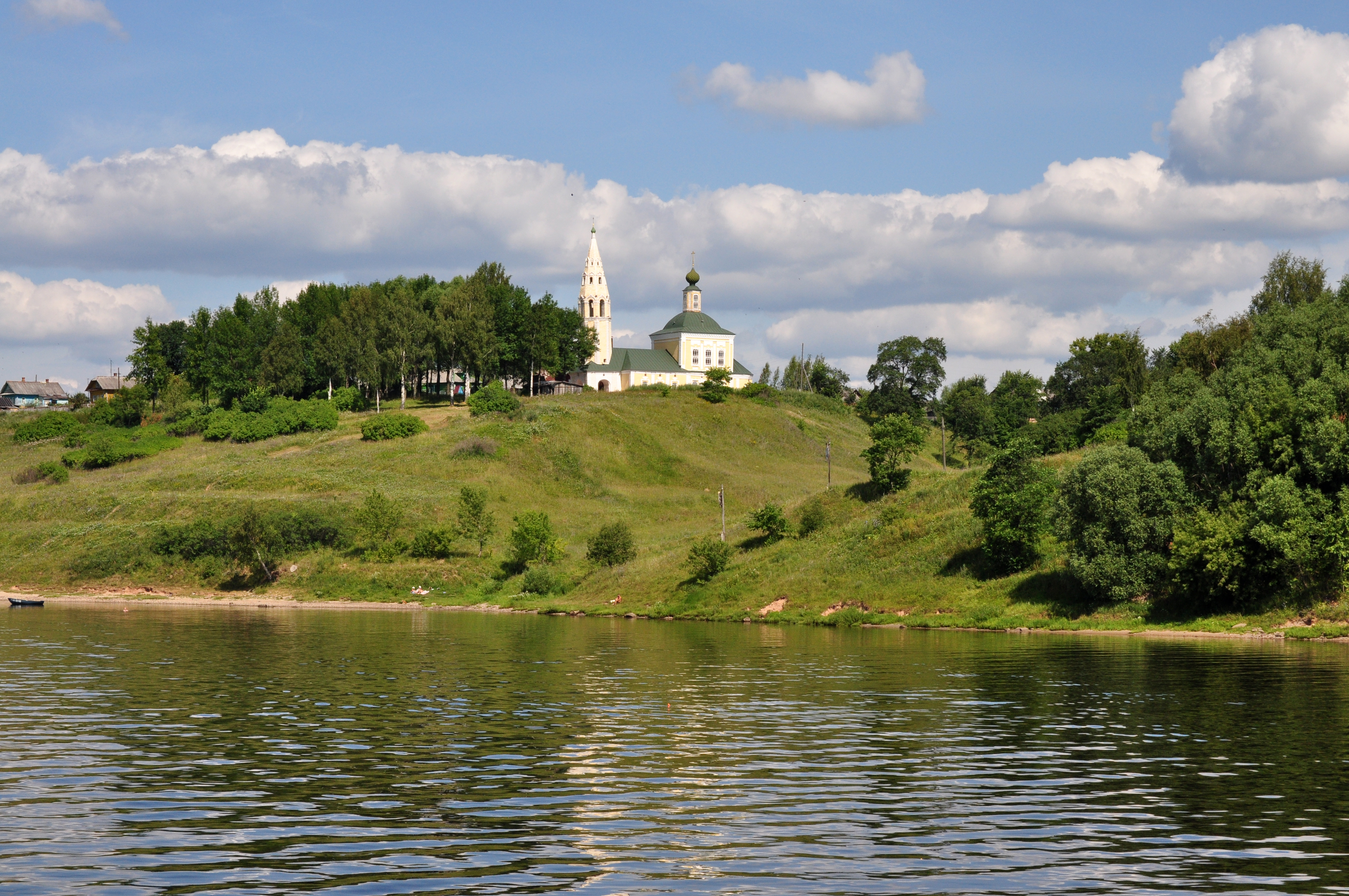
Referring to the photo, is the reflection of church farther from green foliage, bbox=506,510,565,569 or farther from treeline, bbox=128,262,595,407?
green foliage, bbox=506,510,565,569

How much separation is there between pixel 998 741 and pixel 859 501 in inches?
2498

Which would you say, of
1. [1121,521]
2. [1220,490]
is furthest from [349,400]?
[1220,490]

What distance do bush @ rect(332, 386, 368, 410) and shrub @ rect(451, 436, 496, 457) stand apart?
32.4 meters

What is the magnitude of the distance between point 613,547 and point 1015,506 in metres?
32.9

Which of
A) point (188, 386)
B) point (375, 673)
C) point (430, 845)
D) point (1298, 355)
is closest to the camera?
point (430, 845)

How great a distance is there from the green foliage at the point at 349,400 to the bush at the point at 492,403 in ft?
60.3

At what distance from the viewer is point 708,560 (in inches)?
3344

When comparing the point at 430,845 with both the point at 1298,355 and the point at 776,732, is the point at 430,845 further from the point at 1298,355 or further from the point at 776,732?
the point at 1298,355

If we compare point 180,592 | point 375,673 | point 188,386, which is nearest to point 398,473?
point 180,592

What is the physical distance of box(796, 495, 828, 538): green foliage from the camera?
9012 centimetres

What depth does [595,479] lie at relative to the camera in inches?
5113

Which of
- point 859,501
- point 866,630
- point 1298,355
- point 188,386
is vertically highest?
point 188,386

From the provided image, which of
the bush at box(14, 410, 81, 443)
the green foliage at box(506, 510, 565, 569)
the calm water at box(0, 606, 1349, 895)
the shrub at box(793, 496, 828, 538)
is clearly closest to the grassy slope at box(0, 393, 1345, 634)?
the shrub at box(793, 496, 828, 538)

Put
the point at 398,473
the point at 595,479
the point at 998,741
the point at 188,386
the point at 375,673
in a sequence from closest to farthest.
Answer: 1. the point at 998,741
2. the point at 375,673
3. the point at 398,473
4. the point at 595,479
5. the point at 188,386
